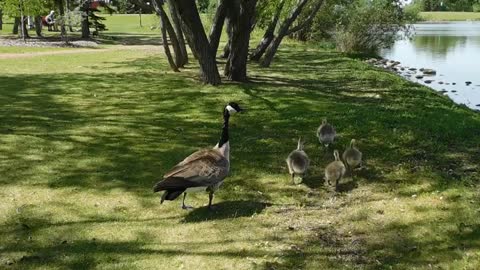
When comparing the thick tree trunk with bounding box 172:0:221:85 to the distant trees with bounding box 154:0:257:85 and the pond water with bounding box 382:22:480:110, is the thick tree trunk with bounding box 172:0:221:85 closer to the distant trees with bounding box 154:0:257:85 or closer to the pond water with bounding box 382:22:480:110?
the distant trees with bounding box 154:0:257:85

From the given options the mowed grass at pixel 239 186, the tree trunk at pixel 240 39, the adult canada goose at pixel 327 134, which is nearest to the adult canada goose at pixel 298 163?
the mowed grass at pixel 239 186

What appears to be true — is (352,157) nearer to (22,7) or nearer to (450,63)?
(450,63)

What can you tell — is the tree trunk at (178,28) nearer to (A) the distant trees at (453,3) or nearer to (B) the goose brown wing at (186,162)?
(A) the distant trees at (453,3)

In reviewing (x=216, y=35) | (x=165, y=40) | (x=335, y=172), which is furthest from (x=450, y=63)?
(x=335, y=172)

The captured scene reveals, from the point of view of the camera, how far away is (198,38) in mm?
18031

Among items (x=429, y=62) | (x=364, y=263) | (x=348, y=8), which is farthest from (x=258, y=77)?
(x=348, y=8)

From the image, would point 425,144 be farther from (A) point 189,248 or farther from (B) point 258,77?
(B) point 258,77

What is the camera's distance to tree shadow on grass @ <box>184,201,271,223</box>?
7.36 metres

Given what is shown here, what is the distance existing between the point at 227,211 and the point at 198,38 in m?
11.4

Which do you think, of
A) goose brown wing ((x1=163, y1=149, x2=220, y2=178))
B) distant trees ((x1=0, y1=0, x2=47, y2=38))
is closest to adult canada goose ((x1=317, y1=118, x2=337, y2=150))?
goose brown wing ((x1=163, y1=149, x2=220, y2=178))

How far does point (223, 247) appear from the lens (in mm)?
6430

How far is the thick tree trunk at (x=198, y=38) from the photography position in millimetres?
17433

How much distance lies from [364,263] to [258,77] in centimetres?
1604

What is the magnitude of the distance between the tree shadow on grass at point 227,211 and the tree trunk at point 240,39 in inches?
478
